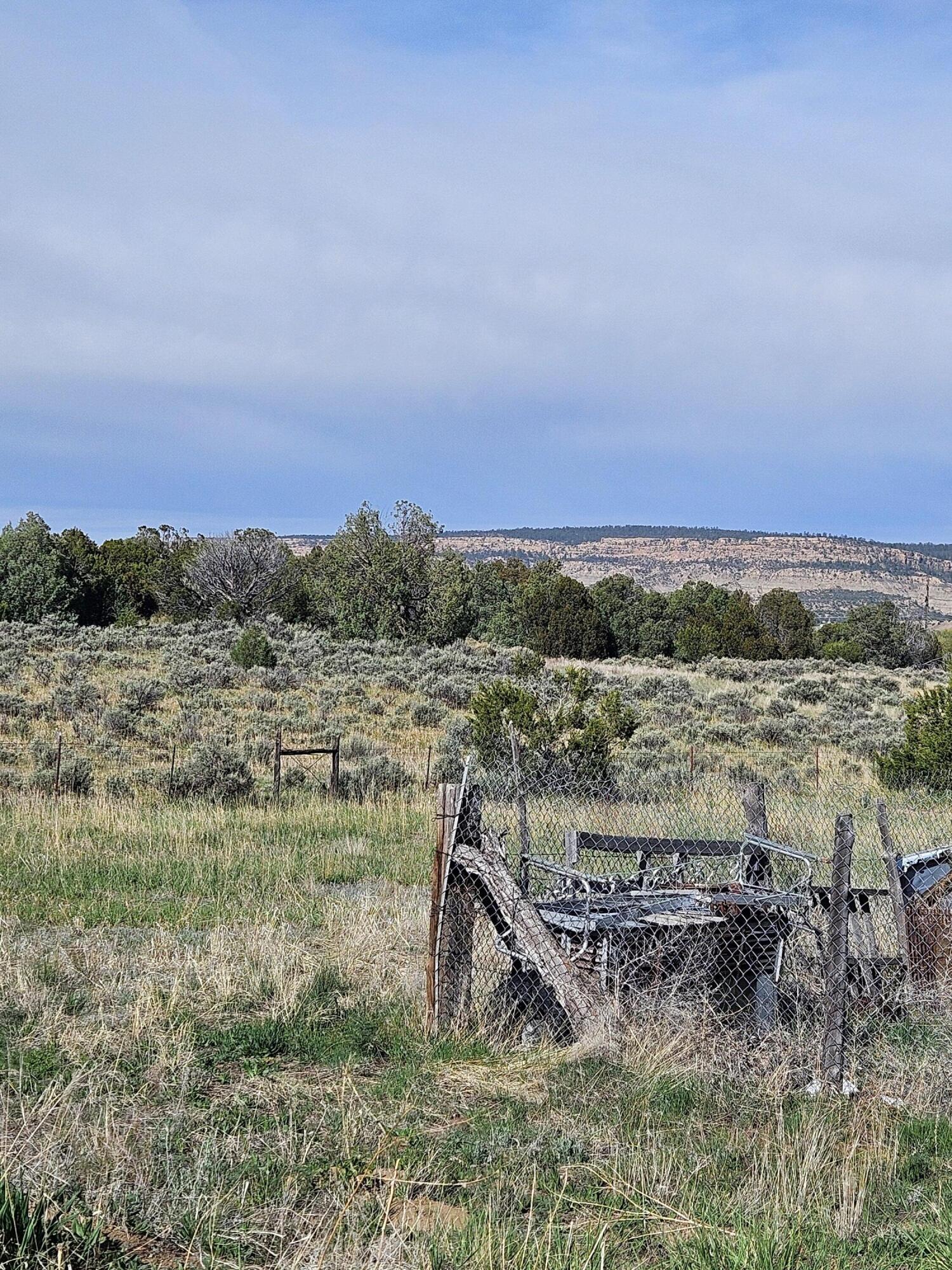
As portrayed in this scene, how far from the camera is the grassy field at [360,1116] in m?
4.19

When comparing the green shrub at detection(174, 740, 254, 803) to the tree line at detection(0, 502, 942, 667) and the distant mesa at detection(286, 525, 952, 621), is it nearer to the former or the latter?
the tree line at detection(0, 502, 942, 667)

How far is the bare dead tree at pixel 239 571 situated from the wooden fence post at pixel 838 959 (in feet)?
174

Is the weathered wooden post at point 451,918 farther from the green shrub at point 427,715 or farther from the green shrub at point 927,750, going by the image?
the green shrub at point 427,715

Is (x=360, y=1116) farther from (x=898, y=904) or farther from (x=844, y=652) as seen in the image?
(x=844, y=652)

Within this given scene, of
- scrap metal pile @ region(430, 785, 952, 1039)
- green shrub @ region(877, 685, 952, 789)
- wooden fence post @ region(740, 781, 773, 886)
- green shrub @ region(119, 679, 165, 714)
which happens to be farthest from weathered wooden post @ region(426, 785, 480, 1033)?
green shrub @ region(119, 679, 165, 714)

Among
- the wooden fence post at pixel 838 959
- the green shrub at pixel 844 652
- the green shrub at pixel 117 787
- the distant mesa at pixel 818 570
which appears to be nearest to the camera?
the wooden fence post at pixel 838 959

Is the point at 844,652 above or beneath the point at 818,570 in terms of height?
beneath

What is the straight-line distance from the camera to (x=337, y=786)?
1872 centimetres

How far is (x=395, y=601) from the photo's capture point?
5341cm

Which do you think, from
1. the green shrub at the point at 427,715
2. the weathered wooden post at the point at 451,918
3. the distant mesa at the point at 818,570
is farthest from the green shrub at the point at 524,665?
the distant mesa at the point at 818,570

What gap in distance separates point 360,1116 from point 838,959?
2952 millimetres

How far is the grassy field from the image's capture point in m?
4.19

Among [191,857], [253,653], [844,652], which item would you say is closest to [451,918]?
[191,857]

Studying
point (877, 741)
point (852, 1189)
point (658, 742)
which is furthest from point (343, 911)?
point (877, 741)
